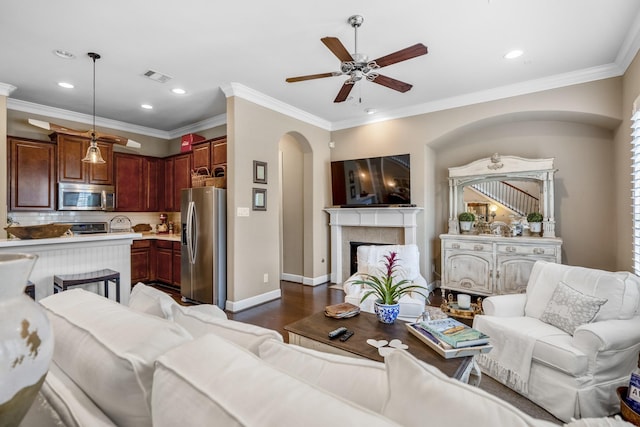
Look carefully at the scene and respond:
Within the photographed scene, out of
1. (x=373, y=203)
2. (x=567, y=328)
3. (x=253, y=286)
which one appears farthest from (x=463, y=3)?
(x=253, y=286)

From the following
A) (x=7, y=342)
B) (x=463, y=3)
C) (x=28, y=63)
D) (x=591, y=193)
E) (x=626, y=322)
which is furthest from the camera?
(x=591, y=193)

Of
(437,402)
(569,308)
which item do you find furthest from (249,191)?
(437,402)

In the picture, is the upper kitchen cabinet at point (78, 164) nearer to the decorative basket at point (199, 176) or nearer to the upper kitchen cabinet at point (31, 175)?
the upper kitchen cabinet at point (31, 175)

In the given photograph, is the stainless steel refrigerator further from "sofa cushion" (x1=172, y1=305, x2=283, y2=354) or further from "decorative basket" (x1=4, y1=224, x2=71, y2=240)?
"sofa cushion" (x1=172, y1=305, x2=283, y2=354)

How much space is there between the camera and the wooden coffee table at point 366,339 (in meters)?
1.58

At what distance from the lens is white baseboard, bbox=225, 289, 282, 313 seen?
3832 millimetres

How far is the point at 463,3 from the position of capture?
232 cm

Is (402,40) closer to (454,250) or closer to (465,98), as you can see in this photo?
(465,98)

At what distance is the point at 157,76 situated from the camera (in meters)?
3.46

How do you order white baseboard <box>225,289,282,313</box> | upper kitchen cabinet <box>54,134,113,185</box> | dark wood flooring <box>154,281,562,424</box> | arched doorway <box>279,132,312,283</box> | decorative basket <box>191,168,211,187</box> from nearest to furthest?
dark wood flooring <box>154,281,562,424</box> < white baseboard <box>225,289,282,313</box> < upper kitchen cabinet <box>54,134,113,185</box> < decorative basket <box>191,168,211,187</box> < arched doorway <box>279,132,312,283</box>

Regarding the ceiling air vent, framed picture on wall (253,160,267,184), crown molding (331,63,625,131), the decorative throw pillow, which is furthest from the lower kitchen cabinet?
the decorative throw pillow

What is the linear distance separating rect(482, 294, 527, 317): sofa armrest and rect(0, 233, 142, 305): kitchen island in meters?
3.51

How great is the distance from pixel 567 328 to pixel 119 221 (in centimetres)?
609

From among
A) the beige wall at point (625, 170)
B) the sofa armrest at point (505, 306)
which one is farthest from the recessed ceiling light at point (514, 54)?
the sofa armrest at point (505, 306)
